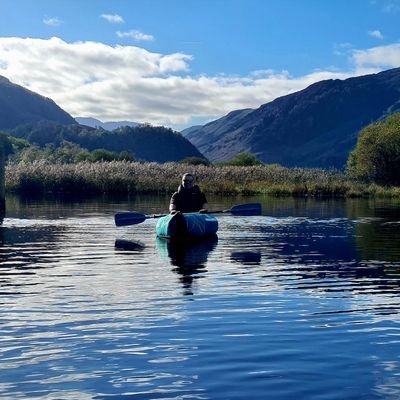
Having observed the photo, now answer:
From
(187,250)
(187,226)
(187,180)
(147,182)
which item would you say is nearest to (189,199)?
(187,180)

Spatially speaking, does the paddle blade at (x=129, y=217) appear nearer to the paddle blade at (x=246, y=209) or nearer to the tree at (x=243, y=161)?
the paddle blade at (x=246, y=209)

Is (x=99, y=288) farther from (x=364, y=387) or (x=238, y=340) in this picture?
(x=364, y=387)

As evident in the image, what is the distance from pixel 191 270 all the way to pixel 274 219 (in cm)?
1475

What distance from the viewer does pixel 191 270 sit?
46.5 feet

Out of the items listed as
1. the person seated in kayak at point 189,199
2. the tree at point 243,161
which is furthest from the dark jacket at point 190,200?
the tree at point 243,161

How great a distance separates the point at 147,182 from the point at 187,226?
3376cm

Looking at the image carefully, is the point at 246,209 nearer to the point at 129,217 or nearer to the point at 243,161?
the point at 129,217

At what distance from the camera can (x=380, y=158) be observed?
61906mm

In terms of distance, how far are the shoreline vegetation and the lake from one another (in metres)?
33.3

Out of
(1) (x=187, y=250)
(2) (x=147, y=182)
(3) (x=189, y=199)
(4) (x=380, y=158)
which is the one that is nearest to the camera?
(1) (x=187, y=250)

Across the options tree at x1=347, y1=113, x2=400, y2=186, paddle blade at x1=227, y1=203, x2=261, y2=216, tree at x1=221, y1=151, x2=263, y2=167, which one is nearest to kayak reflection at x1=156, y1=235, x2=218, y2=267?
paddle blade at x1=227, y1=203, x2=261, y2=216

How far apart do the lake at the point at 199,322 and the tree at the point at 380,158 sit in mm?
44634

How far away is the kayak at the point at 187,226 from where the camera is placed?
19422 mm

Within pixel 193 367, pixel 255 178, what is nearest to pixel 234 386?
pixel 193 367
